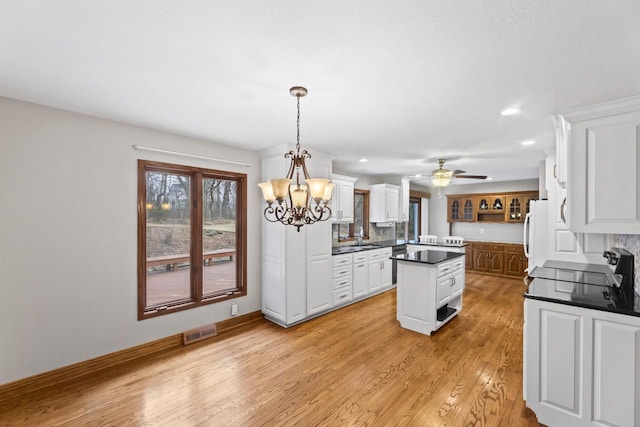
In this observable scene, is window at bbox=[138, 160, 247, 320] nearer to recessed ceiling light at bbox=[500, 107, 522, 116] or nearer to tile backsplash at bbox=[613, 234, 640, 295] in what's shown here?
recessed ceiling light at bbox=[500, 107, 522, 116]

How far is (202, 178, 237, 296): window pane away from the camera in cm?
371

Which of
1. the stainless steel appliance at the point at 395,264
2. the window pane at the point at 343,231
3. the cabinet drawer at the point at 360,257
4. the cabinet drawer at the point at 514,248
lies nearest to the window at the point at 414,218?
the stainless steel appliance at the point at 395,264

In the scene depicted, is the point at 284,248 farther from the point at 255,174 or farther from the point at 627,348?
the point at 627,348

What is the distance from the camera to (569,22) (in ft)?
4.58

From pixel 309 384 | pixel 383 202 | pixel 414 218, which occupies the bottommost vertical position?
A: pixel 309 384

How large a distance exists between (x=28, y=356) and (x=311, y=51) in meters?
3.35

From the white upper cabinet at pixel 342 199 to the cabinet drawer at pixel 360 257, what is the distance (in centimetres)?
66

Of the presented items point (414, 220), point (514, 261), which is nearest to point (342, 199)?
point (414, 220)

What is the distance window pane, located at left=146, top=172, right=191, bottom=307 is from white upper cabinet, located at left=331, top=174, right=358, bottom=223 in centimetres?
233

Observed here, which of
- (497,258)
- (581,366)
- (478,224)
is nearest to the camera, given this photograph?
(581,366)

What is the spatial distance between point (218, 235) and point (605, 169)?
3.89m

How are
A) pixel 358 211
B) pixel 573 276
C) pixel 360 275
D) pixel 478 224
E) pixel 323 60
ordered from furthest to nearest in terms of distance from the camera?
pixel 478 224, pixel 358 211, pixel 360 275, pixel 573 276, pixel 323 60

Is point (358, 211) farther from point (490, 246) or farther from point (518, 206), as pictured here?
point (518, 206)

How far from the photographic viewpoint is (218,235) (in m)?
3.82
